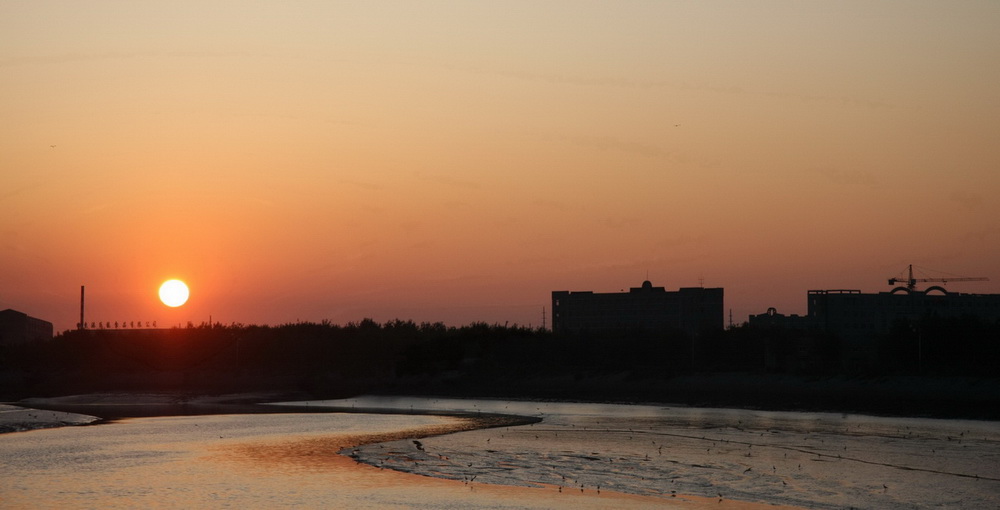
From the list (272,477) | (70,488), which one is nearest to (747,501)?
(272,477)

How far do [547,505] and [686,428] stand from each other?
17457 millimetres

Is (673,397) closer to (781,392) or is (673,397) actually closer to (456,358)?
(781,392)

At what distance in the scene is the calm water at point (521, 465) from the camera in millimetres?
21062

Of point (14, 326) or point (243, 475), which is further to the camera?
point (14, 326)

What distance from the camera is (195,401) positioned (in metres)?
61.8

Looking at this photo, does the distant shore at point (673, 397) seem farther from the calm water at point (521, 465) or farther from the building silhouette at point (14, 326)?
the building silhouette at point (14, 326)

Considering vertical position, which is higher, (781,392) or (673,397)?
(781,392)

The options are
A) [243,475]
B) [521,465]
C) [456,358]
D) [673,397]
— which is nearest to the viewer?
[243,475]

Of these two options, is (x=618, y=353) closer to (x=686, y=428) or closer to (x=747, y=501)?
(x=686, y=428)

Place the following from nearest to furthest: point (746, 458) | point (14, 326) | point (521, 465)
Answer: point (521, 465), point (746, 458), point (14, 326)

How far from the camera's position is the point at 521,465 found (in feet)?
85.8

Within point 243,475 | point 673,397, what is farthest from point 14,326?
point 243,475

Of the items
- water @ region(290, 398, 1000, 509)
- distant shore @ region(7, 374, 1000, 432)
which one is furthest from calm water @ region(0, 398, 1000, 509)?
distant shore @ region(7, 374, 1000, 432)

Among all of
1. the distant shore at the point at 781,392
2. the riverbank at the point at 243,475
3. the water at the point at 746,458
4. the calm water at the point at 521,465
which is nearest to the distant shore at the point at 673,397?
the distant shore at the point at 781,392
